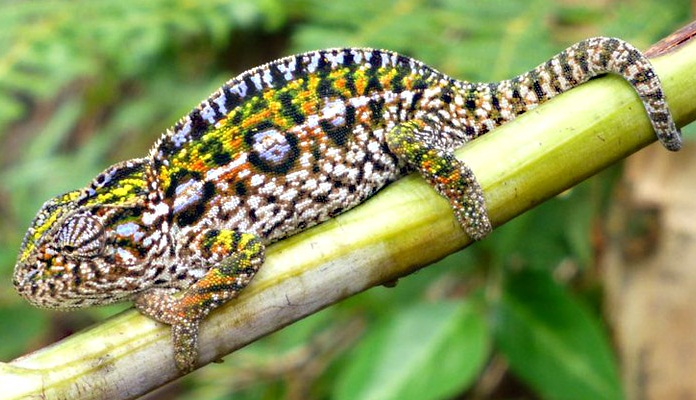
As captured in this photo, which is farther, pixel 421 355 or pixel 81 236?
pixel 421 355

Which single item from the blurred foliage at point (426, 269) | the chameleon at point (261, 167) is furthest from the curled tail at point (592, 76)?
the blurred foliage at point (426, 269)

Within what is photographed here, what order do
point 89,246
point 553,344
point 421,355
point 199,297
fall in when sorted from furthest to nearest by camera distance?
point 553,344 < point 421,355 < point 89,246 < point 199,297

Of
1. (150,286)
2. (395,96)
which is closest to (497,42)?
(395,96)

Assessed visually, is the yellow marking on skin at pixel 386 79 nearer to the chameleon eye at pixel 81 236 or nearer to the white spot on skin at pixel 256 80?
the white spot on skin at pixel 256 80

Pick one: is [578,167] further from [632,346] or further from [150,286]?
[632,346]

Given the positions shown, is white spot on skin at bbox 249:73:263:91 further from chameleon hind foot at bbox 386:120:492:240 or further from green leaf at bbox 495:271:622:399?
green leaf at bbox 495:271:622:399

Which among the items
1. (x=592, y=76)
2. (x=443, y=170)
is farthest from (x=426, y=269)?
(x=592, y=76)

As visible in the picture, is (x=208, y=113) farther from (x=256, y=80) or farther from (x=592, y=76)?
(x=592, y=76)
